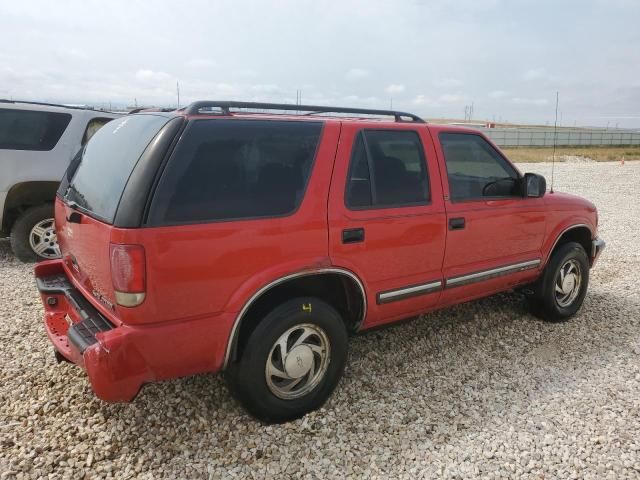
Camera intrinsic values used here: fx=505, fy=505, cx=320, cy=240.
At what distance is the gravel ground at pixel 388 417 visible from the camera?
270 cm

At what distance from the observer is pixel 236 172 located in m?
2.66

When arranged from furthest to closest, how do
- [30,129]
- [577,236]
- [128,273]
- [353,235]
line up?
[30,129] < [577,236] < [353,235] < [128,273]

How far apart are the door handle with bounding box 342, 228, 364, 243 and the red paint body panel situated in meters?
0.03

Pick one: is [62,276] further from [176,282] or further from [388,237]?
[388,237]

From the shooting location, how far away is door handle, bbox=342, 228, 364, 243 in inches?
Answer: 118

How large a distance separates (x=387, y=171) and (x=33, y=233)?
4853 millimetres

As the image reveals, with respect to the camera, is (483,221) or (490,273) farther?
(490,273)

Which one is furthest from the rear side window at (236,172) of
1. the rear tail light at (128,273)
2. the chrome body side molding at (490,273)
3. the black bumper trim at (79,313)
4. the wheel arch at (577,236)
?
the wheel arch at (577,236)

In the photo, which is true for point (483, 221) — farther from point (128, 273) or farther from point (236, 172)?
point (128, 273)

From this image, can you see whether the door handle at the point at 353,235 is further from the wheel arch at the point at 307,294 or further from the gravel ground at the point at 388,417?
the gravel ground at the point at 388,417

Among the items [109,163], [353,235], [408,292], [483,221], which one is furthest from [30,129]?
[483,221]

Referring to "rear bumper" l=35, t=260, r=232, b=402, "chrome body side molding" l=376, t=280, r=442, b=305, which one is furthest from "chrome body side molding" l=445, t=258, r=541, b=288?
"rear bumper" l=35, t=260, r=232, b=402

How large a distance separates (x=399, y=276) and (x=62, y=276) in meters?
2.29

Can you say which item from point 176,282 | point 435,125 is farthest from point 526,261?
point 176,282
